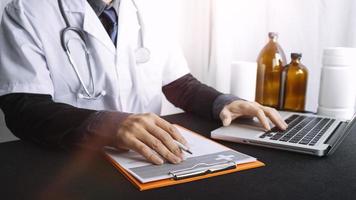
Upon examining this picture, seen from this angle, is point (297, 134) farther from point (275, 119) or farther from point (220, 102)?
point (220, 102)

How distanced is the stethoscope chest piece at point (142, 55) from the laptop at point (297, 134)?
35 cm

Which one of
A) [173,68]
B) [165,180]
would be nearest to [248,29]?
[173,68]

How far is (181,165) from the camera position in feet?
A: 2.06

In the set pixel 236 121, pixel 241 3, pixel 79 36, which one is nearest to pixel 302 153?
pixel 236 121

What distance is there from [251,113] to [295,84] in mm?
346

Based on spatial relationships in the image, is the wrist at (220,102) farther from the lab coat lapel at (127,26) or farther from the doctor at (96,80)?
the lab coat lapel at (127,26)

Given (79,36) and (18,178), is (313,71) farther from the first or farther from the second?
(18,178)

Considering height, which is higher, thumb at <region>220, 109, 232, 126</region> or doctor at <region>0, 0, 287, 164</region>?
doctor at <region>0, 0, 287, 164</region>

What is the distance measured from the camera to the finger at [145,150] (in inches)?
24.7

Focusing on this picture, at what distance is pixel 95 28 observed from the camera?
3.17 feet

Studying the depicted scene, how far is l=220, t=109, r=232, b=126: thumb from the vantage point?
0.89 metres

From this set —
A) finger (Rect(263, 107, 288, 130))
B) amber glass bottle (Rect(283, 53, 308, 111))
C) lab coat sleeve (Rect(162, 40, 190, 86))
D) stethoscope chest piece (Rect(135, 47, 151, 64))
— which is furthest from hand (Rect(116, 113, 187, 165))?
amber glass bottle (Rect(283, 53, 308, 111))

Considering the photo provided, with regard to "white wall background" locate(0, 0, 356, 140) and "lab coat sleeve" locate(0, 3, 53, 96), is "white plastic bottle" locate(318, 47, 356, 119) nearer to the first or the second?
"white wall background" locate(0, 0, 356, 140)

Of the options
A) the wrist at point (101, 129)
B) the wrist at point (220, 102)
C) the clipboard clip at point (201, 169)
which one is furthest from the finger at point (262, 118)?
the wrist at point (101, 129)
